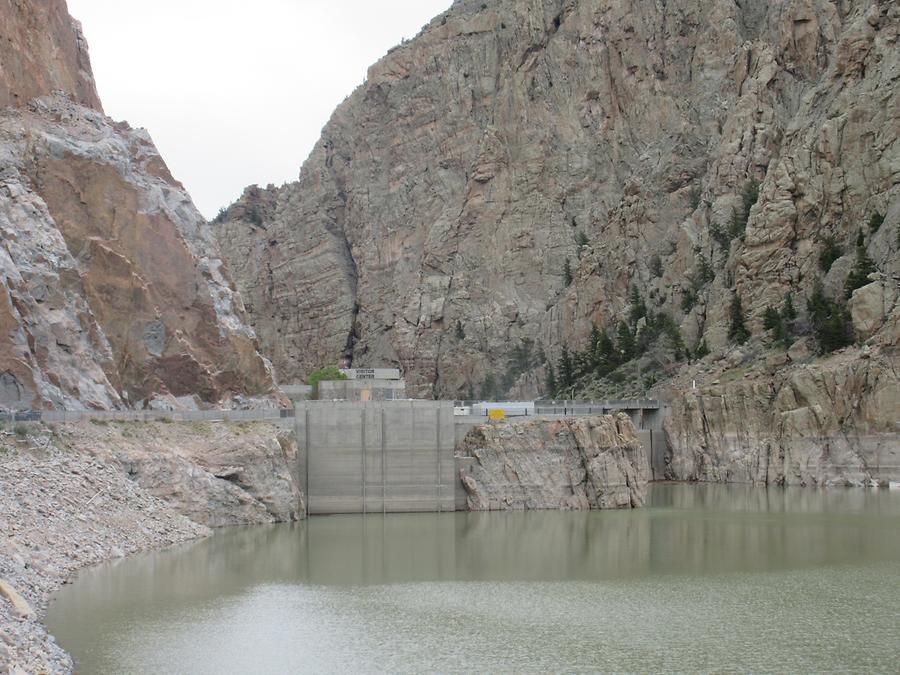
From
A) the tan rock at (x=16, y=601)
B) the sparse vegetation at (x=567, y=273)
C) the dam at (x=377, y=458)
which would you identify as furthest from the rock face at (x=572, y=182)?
the tan rock at (x=16, y=601)

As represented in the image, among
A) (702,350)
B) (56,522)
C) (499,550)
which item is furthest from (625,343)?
(56,522)

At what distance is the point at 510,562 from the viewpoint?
4422 centimetres

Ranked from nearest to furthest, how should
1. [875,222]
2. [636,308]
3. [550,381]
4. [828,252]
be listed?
1. [875,222]
2. [828,252]
3. [636,308]
4. [550,381]

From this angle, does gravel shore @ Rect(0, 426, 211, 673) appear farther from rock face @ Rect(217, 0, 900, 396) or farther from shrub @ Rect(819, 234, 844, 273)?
shrub @ Rect(819, 234, 844, 273)

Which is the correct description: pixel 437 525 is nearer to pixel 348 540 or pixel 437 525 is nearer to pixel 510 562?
pixel 348 540

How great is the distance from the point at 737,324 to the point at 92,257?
47312 millimetres

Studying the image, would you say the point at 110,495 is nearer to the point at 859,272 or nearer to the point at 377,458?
the point at 377,458

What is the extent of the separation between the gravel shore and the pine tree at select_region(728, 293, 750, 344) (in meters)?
48.6

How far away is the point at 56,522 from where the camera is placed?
136ft

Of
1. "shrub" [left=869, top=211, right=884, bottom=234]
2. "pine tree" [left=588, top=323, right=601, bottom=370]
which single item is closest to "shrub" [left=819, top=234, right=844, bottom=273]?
"shrub" [left=869, top=211, right=884, bottom=234]

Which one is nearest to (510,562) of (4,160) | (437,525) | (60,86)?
(437,525)

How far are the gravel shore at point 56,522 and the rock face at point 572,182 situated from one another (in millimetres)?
47497

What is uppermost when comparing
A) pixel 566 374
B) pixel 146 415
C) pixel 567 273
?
pixel 567 273

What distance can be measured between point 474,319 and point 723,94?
32259mm
